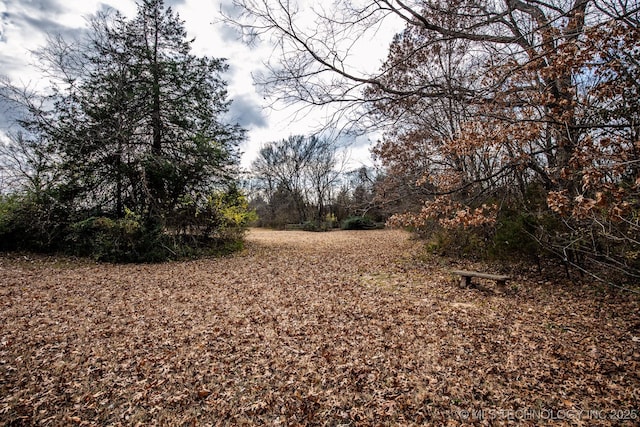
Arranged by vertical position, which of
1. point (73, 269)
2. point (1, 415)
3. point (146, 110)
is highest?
point (146, 110)

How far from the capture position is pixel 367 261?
906cm

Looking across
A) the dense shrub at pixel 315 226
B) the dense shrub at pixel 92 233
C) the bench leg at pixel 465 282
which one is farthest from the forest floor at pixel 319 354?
the dense shrub at pixel 315 226

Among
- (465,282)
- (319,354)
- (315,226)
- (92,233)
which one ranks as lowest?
(319,354)

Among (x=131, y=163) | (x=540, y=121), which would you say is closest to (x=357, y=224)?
(x=131, y=163)

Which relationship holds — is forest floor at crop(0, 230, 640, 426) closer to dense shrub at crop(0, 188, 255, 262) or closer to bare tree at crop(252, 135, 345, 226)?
dense shrub at crop(0, 188, 255, 262)

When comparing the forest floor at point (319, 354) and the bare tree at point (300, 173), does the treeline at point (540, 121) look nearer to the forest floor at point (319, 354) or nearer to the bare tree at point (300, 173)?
the forest floor at point (319, 354)

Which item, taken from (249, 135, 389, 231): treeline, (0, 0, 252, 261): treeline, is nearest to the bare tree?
(249, 135, 389, 231): treeline

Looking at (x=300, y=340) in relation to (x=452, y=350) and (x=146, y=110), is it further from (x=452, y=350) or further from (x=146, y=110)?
(x=146, y=110)

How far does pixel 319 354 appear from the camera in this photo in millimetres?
3549

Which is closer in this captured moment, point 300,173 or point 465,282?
point 465,282

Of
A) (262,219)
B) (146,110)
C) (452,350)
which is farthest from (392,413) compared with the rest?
(262,219)

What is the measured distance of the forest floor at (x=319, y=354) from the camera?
2.58m

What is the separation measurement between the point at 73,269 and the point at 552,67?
11.0 metres

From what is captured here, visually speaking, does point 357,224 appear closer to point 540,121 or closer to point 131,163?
point 131,163
